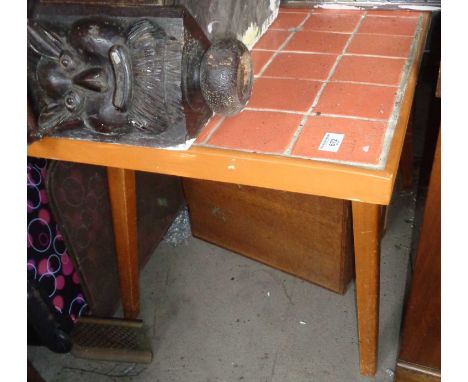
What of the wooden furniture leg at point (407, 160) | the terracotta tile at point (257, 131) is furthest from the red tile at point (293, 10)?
the terracotta tile at point (257, 131)

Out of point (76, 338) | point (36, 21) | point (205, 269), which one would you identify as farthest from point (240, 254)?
point (36, 21)

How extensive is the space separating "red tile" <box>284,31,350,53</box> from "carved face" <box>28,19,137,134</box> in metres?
0.48

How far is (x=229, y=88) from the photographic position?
26.4 inches

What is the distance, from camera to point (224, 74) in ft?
2.15

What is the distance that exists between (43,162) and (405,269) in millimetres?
945

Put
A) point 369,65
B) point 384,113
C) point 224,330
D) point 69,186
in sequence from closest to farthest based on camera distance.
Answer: point 384,113
point 369,65
point 69,186
point 224,330

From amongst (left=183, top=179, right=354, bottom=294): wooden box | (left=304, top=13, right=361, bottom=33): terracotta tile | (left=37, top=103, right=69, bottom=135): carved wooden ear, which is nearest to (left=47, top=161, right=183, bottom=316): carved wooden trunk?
(left=183, top=179, right=354, bottom=294): wooden box

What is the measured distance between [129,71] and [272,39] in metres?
0.52

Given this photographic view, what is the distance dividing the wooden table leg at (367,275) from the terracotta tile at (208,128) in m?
0.26

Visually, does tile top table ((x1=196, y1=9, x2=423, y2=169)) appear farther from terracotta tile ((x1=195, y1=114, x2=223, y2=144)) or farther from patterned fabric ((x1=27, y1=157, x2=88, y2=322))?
patterned fabric ((x1=27, y1=157, x2=88, y2=322))

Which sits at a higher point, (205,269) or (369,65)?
(369,65)

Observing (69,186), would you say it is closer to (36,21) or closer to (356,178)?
(36,21)

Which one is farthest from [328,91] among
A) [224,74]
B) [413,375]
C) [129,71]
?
[413,375]

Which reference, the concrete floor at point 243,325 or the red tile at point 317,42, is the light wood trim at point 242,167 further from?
the concrete floor at point 243,325
